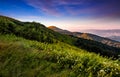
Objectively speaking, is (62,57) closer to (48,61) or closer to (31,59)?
(48,61)

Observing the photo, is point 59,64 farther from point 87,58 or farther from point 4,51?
point 4,51

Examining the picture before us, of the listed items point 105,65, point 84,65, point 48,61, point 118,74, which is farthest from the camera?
point 48,61

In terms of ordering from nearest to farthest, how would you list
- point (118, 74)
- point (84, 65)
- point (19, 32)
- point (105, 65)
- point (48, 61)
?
point (118, 74) → point (105, 65) → point (84, 65) → point (48, 61) → point (19, 32)

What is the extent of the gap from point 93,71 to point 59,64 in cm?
189

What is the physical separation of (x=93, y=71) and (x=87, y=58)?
113cm

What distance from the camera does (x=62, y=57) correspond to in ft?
33.2

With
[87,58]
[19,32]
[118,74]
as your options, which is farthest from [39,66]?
[19,32]

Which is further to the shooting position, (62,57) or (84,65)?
(62,57)

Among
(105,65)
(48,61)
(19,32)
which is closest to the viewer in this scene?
(105,65)

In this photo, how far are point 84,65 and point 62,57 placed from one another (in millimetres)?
1357

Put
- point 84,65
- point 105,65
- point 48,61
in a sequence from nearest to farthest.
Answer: point 105,65 < point 84,65 < point 48,61

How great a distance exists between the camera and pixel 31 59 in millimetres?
9773

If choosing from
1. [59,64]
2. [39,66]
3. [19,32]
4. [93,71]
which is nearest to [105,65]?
[93,71]

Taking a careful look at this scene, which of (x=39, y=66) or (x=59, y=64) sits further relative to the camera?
(x=59, y=64)
